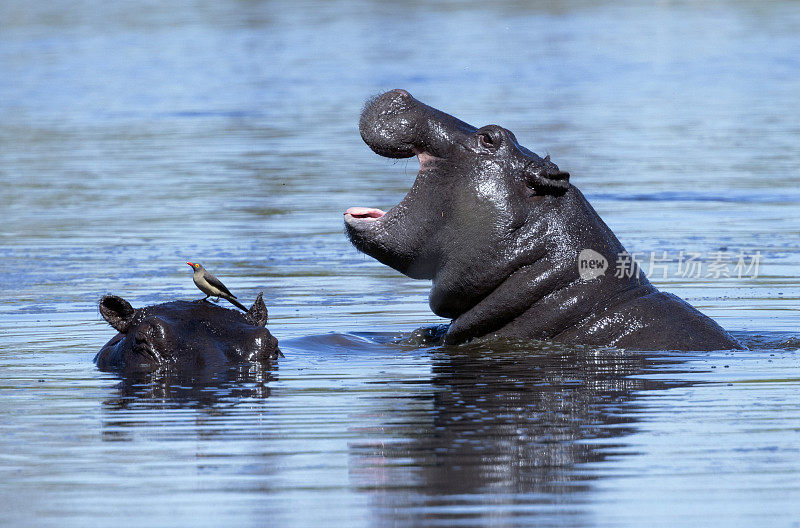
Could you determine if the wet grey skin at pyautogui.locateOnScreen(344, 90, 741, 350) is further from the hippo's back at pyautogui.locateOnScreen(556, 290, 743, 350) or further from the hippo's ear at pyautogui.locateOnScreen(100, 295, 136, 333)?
the hippo's ear at pyautogui.locateOnScreen(100, 295, 136, 333)

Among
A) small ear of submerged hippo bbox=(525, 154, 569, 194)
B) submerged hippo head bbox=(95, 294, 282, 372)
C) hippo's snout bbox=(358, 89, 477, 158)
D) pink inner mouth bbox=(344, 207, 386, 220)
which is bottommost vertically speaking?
submerged hippo head bbox=(95, 294, 282, 372)

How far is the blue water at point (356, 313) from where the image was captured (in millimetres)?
5996

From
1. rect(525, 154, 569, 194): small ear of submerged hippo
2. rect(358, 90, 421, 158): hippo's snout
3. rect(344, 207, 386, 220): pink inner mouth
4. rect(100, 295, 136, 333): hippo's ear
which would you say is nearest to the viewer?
rect(100, 295, 136, 333): hippo's ear

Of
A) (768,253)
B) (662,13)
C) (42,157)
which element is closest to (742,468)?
(768,253)

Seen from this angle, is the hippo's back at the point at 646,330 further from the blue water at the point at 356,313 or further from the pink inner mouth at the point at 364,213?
the pink inner mouth at the point at 364,213

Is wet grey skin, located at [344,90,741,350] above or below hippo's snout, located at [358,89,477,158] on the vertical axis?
below

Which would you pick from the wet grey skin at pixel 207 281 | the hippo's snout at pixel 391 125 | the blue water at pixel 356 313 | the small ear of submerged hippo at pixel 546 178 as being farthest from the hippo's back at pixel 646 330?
the wet grey skin at pixel 207 281

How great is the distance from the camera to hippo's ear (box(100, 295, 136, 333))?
847 cm

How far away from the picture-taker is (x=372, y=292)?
12641 millimetres

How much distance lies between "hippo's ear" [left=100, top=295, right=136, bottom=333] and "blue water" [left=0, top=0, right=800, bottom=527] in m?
0.34

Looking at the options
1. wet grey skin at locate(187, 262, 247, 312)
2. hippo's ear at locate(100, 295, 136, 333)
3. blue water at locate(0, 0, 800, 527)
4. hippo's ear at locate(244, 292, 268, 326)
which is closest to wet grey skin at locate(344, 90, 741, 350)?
blue water at locate(0, 0, 800, 527)

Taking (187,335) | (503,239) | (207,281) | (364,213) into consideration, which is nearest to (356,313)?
(364,213)

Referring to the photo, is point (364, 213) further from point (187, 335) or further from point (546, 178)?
point (187, 335)

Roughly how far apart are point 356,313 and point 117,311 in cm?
309
